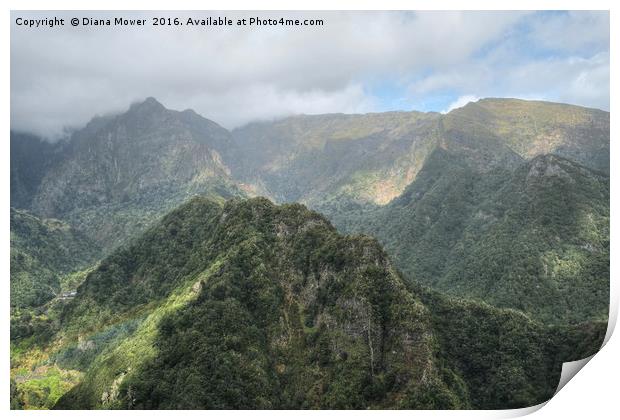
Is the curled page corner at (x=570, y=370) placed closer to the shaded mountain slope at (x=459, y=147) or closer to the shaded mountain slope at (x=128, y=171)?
the shaded mountain slope at (x=459, y=147)

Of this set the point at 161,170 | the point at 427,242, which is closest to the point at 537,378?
the point at 427,242

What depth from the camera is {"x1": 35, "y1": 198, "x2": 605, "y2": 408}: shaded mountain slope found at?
29344 mm

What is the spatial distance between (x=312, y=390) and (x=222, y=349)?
572cm

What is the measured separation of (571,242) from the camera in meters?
66.5

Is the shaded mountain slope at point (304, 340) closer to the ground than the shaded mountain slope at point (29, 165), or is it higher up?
closer to the ground

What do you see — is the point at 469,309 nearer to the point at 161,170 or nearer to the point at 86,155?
the point at 161,170

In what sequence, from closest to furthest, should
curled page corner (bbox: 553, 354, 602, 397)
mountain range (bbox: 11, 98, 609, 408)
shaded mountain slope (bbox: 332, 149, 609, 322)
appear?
curled page corner (bbox: 553, 354, 602, 397) < mountain range (bbox: 11, 98, 609, 408) < shaded mountain slope (bbox: 332, 149, 609, 322)

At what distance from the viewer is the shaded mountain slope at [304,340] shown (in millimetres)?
29344

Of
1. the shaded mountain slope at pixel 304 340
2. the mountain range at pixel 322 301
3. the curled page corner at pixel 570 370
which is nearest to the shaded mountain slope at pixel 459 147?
the mountain range at pixel 322 301

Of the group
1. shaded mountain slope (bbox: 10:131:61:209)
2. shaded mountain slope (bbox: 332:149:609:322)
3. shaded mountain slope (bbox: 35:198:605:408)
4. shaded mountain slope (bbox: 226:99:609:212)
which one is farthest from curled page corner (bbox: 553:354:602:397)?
shaded mountain slope (bbox: 10:131:61:209)

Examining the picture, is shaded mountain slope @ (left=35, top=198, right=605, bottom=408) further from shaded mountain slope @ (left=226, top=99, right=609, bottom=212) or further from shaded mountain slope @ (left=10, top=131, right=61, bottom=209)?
shaded mountain slope @ (left=10, top=131, right=61, bottom=209)

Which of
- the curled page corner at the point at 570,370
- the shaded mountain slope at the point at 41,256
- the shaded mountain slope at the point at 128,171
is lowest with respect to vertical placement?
the curled page corner at the point at 570,370

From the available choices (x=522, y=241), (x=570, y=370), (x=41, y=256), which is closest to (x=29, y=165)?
(x=41, y=256)

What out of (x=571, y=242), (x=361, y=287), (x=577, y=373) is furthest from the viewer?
(x=571, y=242)
